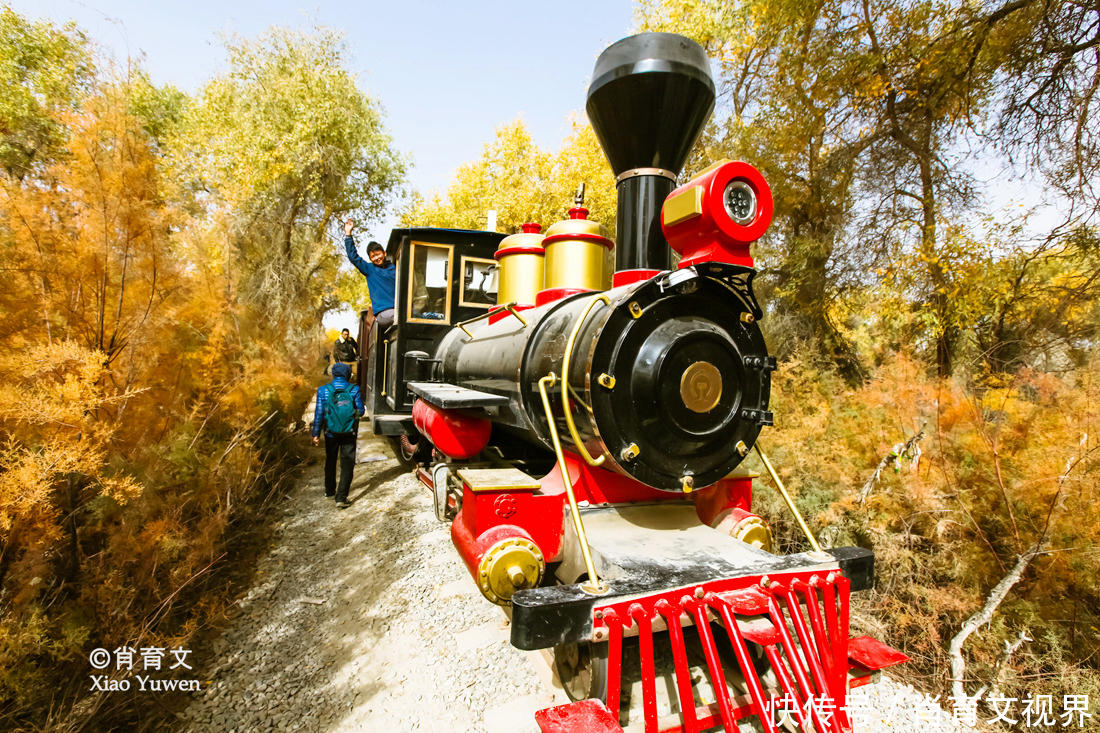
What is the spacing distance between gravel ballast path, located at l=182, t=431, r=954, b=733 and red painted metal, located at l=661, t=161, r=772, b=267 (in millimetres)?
2193

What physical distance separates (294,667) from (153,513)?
1.16 m

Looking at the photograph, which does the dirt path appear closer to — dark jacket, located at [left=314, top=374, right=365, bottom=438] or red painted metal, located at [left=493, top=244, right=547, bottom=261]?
dark jacket, located at [left=314, top=374, right=365, bottom=438]

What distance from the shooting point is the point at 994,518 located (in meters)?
3.12

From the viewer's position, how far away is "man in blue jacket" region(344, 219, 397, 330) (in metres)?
6.00

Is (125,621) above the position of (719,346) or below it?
below

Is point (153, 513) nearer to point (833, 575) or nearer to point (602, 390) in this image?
point (602, 390)

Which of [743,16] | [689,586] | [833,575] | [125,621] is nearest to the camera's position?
[689,586]

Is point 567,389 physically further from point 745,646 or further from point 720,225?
point 745,646

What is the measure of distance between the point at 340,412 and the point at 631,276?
402 centimetres

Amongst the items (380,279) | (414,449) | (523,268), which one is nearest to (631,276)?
(523,268)

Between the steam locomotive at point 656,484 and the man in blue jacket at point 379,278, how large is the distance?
122 inches

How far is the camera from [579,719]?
5.62ft

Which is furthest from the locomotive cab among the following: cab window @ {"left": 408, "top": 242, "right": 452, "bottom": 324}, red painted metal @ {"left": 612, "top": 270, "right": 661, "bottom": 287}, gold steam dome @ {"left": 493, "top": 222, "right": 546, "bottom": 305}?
red painted metal @ {"left": 612, "top": 270, "right": 661, "bottom": 287}

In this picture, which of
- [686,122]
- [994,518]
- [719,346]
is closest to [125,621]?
[719,346]
